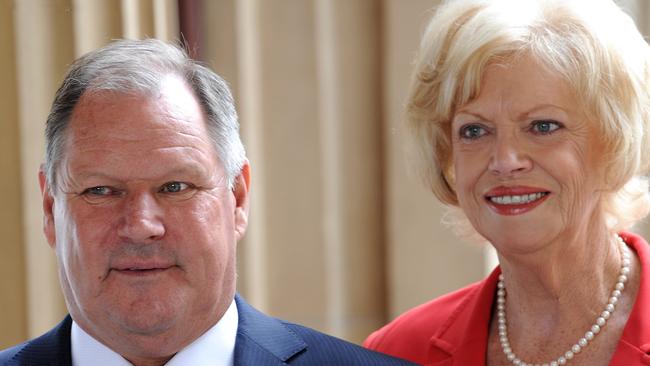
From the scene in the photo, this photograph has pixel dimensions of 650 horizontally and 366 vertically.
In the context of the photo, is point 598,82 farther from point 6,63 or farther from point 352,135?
point 6,63

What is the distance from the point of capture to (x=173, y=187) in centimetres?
239

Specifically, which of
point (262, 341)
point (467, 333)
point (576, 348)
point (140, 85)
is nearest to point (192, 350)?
point (262, 341)

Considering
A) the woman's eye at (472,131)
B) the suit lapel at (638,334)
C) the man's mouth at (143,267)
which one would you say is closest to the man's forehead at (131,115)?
the man's mouth at (143,267)

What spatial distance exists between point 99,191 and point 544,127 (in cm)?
99

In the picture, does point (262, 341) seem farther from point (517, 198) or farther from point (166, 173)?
point (517, 198)

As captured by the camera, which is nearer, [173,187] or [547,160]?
[173,187]

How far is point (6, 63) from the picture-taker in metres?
3.24

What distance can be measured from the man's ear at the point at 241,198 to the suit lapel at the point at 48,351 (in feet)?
1.34

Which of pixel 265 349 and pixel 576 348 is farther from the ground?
pixel 265 349

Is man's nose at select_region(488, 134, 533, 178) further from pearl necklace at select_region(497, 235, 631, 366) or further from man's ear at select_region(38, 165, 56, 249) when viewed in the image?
man's ear at select_region(38, 165, 56, 249)

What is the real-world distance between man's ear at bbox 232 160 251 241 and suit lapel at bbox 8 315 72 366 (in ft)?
1.34

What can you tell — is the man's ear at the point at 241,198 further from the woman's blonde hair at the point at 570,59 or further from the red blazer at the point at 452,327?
the red blazer at the point at 452,327

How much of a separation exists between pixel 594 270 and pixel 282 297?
1.19m

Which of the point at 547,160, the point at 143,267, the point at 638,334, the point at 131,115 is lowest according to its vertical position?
the point at 638,334
